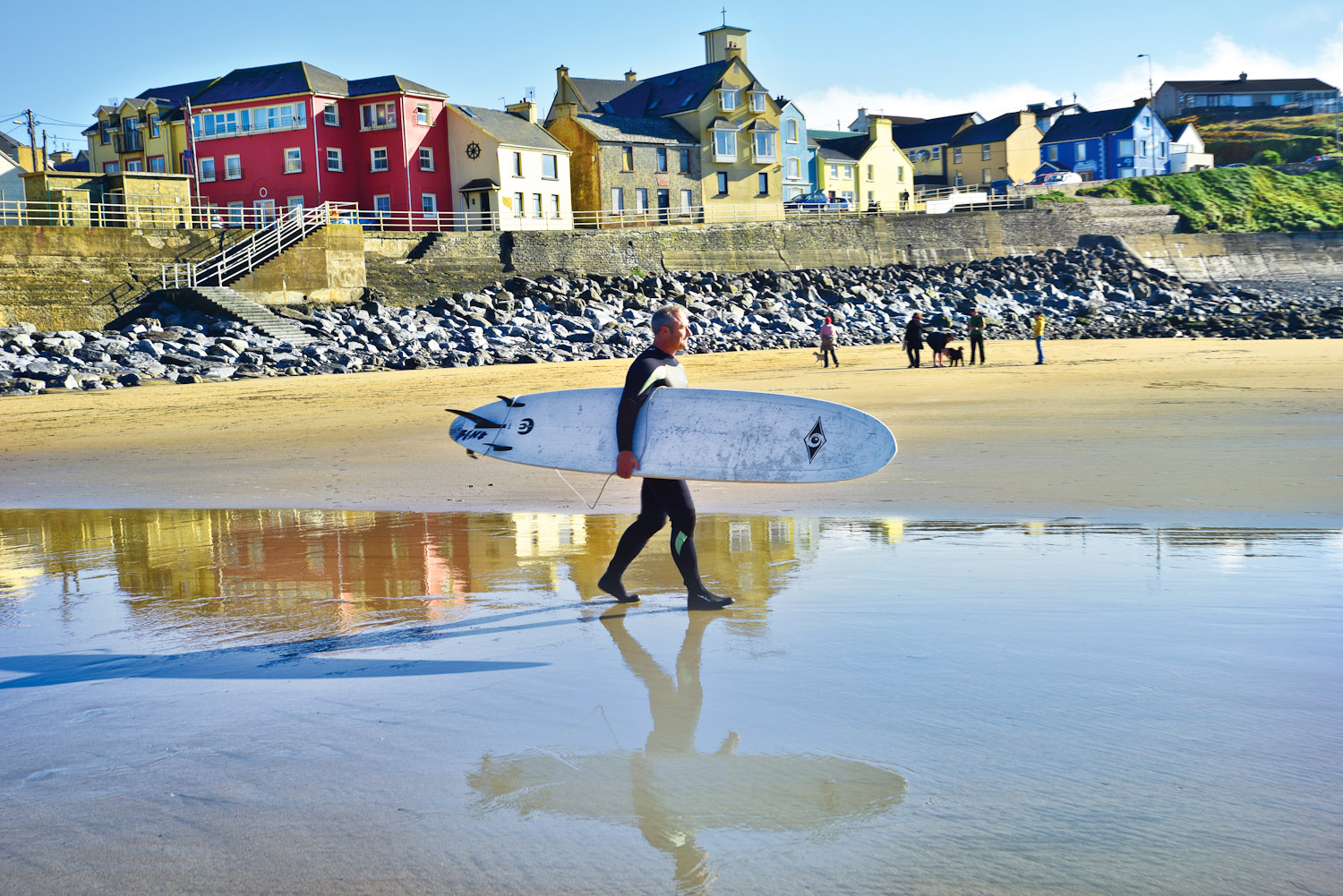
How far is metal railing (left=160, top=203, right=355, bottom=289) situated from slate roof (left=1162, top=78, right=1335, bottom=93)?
86.5 m

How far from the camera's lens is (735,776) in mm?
3652

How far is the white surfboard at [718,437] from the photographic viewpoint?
244 inches

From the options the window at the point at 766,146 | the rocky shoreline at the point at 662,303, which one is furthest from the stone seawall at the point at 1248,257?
the window at the point at 766,146

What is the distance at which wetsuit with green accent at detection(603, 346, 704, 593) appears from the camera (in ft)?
19.3

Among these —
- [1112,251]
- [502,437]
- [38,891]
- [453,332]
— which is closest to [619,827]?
[38,891]

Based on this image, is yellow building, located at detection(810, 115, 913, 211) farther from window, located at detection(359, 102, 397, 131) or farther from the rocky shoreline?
window, located at detection(359, 102, 397, 131)

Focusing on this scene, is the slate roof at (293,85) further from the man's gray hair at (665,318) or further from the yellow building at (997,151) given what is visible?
the yellow building at (997,151)

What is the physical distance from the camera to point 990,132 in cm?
7719

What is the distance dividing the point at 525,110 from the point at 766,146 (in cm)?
1271

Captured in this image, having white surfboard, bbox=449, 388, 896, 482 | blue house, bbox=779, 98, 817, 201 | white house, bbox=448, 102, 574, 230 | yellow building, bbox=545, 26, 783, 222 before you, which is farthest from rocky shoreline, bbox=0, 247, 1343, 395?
blue house, bbox=779, 98, 817, 201

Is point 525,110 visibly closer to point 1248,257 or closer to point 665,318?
point 1248,257

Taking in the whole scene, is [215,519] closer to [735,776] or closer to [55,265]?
[735,776]

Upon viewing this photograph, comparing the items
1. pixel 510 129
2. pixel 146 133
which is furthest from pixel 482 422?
pixel 146 133

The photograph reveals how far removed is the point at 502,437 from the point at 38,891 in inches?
178
